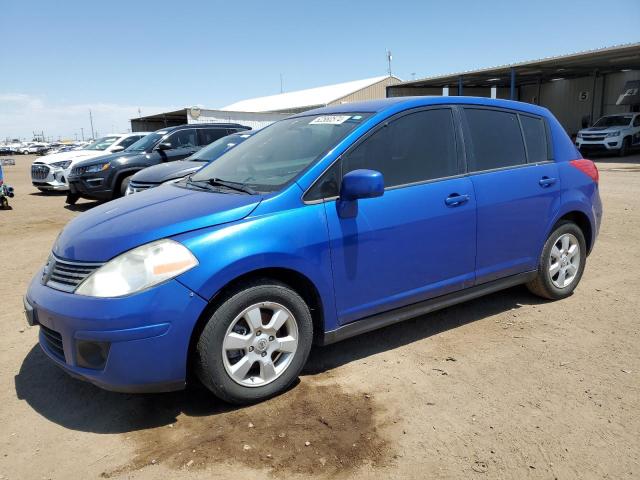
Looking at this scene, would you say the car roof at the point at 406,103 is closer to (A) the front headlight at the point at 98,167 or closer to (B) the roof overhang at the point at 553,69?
(A) the front headlight at the point at 98,167

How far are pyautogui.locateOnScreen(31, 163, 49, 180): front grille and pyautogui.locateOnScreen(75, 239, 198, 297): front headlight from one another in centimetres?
1298

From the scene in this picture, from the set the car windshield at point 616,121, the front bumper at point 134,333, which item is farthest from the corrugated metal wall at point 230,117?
the front bumper at point 134,333

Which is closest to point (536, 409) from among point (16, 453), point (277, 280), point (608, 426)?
point (608, 426)

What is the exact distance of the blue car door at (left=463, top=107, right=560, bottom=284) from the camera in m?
3.87

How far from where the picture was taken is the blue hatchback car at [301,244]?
268 cm

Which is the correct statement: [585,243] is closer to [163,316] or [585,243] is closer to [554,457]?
[554,457]

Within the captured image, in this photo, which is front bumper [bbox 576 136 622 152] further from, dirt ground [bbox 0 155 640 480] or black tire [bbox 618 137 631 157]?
dirt ground [bbox 0 155 640 480]

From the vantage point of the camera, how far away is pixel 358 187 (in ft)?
10.0

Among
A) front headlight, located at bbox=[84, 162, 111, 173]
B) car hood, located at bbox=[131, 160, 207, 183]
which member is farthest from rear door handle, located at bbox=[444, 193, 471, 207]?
front headlight, located at bbox=[84, 162, 111, 173]

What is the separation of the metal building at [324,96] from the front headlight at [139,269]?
1478 inches

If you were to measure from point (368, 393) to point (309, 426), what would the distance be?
0.49 metres

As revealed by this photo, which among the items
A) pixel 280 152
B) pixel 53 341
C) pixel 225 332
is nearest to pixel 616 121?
pixel 280 152

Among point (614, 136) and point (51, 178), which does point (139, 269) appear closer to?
point (51, 178)

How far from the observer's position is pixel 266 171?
3.55m
